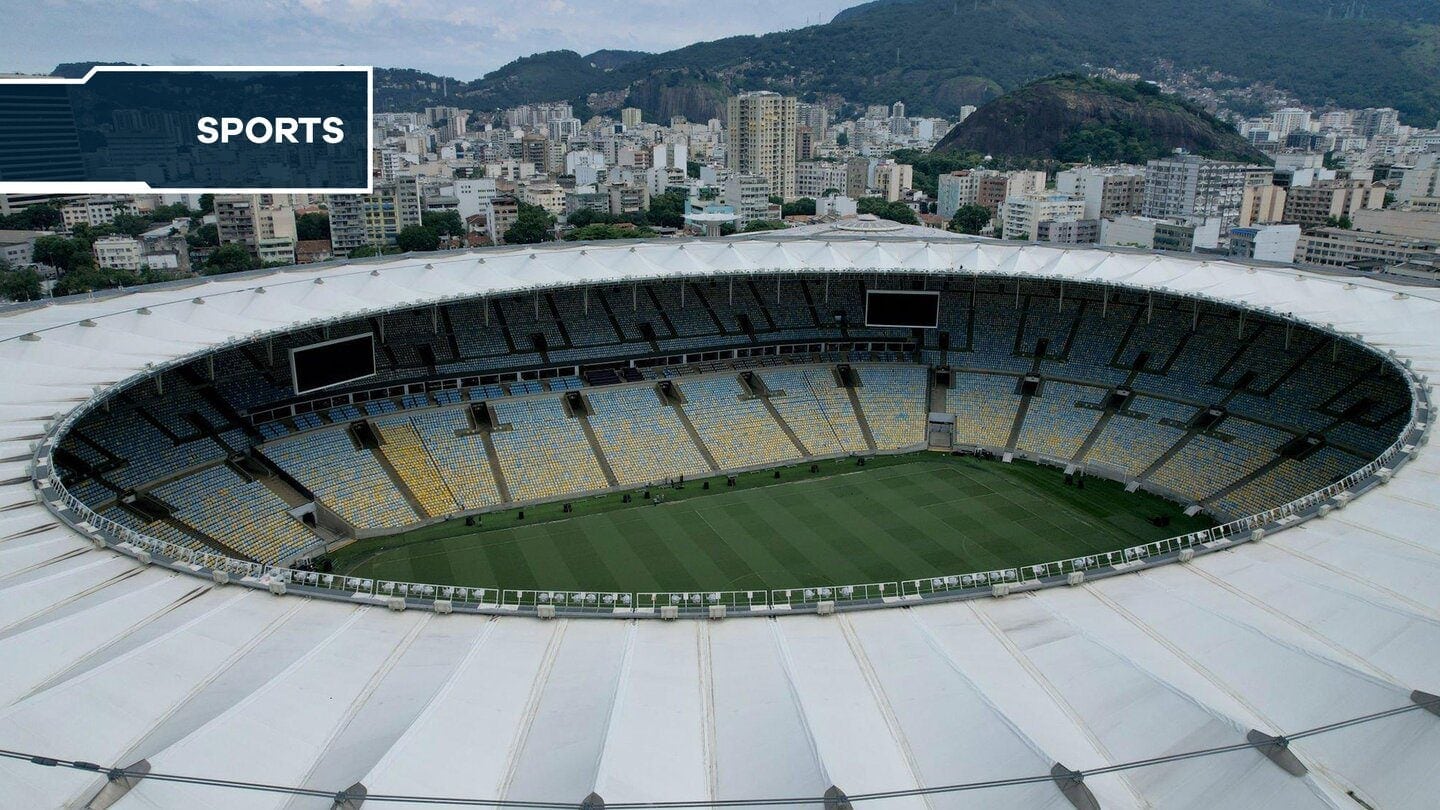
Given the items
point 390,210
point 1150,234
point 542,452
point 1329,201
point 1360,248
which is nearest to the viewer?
point 542,452

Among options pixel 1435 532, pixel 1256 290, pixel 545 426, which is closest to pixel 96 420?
pixel 545 426

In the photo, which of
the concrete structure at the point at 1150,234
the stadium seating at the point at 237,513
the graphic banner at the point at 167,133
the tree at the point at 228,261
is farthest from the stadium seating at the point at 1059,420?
the tree at the point at 228,261

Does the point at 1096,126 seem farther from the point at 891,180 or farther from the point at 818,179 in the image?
the point at 818,179

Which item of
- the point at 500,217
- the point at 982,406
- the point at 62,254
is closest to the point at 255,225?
the point at 62,254

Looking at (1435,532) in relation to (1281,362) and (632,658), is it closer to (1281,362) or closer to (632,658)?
(632,658)

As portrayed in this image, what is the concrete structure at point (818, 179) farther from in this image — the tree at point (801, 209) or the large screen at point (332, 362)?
the large screen at point (332, 362)

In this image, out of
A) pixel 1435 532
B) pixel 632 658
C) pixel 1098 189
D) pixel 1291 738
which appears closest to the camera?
pixel 1291 738

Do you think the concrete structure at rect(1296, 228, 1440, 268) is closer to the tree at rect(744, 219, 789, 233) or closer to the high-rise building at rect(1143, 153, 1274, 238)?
the high-rise building at rect(1143, 153, 1274, 238)
